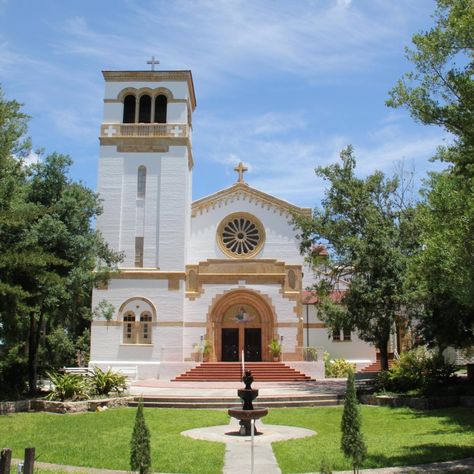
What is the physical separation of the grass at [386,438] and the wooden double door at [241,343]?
13.0m

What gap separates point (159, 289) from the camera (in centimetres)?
3181

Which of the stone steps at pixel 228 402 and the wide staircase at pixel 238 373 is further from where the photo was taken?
the wide staircase at pixel 238 373

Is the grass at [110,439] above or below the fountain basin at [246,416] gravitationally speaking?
below

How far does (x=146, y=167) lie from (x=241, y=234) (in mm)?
7076

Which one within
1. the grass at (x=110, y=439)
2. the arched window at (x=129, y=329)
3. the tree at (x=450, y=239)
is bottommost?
the grass at (x=110, y=439)

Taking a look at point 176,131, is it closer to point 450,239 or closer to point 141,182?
point 141,182

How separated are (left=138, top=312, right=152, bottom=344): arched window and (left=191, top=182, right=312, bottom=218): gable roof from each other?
7.19m

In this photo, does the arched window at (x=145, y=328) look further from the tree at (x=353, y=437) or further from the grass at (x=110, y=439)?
the tree at (x=353, y=437)

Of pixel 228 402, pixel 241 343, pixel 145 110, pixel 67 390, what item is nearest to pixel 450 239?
pixel 228 402

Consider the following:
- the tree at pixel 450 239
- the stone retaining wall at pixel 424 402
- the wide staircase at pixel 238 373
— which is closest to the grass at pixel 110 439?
the stone retaining wall at pixel 424 402

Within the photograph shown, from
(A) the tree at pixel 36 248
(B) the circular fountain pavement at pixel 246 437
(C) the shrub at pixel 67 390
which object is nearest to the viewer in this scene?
(B) the circular fountain pavement at pixel 246 437

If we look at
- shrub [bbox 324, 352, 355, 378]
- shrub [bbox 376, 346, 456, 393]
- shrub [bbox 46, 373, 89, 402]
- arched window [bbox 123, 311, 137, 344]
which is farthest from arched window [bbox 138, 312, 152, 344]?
shrub [bbox 376, 346, 456, 393]

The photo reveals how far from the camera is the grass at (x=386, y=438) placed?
10836mm

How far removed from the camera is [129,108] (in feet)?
113
